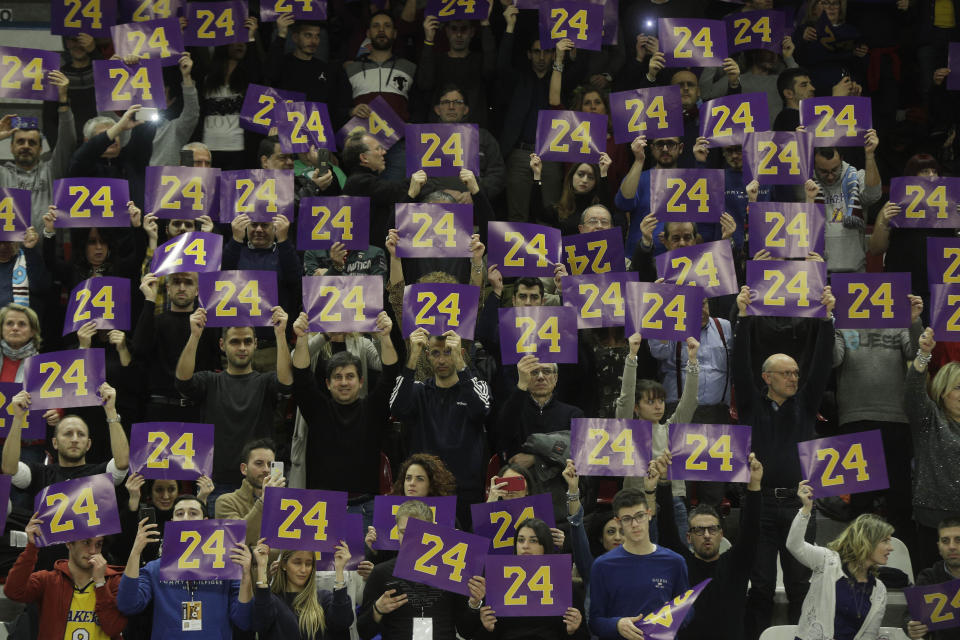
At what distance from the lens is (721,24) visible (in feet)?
36.7

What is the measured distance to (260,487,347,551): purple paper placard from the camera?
310 inches

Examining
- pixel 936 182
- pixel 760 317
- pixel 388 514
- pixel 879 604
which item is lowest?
pixel 879 604

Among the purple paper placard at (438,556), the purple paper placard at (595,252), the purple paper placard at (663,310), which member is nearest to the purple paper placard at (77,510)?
the purple paper placard at (438,556)

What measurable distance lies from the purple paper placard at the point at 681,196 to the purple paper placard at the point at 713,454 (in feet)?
6.35

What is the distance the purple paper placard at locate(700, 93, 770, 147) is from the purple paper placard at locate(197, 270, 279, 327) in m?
3.23

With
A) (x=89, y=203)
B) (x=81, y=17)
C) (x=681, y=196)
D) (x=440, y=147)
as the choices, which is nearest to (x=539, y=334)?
(x=681, y=196)

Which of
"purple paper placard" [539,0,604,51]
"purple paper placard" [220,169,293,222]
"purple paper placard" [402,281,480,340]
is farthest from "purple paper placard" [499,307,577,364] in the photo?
"purple paper placard" [539,0,604,51]

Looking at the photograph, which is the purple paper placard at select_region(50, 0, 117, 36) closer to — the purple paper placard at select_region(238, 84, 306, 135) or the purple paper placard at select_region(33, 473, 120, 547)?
the purple paper placard at select_region(238, 84, 306, 135)

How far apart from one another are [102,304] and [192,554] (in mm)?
2123

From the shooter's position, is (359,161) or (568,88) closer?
(359,161)

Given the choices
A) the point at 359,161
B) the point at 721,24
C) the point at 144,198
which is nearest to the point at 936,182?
the point at 721,24

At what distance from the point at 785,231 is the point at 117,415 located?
4.18 meters

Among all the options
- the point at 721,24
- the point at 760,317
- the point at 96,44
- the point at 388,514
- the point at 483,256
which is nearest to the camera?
the point at 388,514

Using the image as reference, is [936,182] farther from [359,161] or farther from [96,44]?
[96,44]
